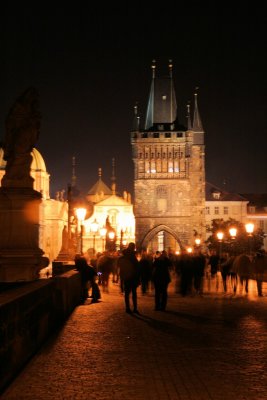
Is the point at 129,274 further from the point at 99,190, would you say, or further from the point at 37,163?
the point at 99,190

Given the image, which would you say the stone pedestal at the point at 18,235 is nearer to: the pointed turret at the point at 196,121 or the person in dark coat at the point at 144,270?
the person in dark coat at the point at 144,270

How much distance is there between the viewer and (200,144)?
264ft

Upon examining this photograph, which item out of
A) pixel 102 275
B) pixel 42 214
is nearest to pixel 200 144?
pixel 42 214

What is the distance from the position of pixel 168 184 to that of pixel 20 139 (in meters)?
64.0

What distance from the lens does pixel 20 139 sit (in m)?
12.7

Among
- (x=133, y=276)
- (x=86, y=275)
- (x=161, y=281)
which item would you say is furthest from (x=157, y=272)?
(x=86, y=275)

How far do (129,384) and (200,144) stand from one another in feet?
245

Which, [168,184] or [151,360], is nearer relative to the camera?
[151,360]

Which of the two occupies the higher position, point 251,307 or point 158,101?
point 158,101

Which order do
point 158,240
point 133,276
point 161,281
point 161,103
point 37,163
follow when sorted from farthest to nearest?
point 161,103 < point 158,240 < point 37,163 < point 161,281 < point 133,276

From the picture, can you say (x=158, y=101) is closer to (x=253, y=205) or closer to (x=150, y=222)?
(x=150, y=222)

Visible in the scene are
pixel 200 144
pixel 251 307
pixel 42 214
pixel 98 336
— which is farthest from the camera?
pixel 200 144

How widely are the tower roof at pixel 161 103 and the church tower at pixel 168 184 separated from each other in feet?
1.51

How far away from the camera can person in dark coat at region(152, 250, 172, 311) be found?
14.8 m
